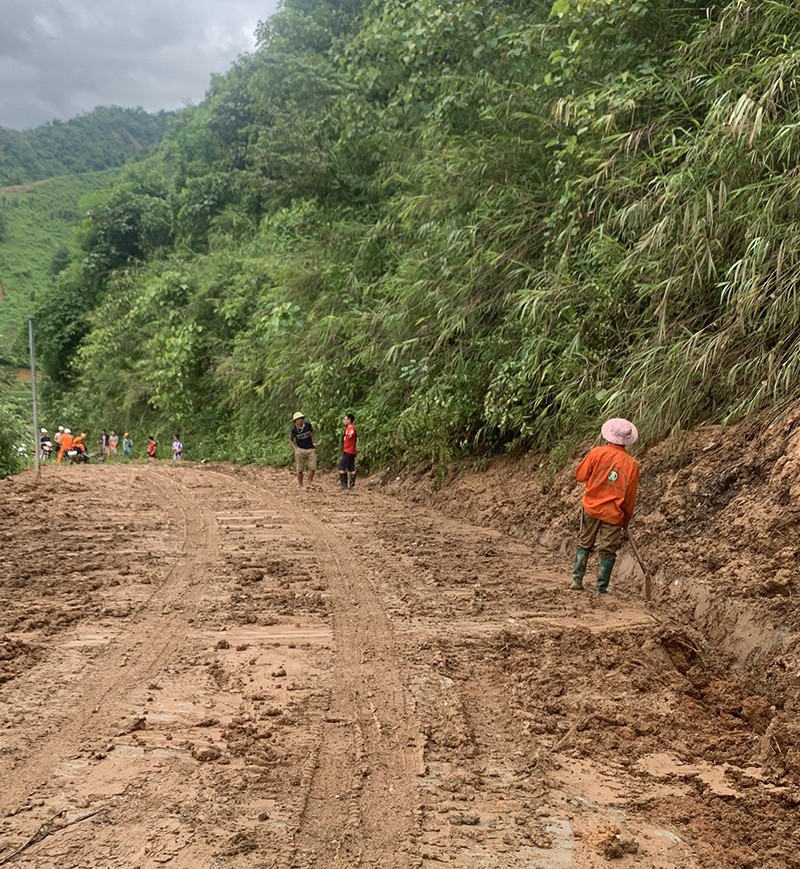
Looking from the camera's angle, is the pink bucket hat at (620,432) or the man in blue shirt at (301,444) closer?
the pink bucket hat at (620,432)

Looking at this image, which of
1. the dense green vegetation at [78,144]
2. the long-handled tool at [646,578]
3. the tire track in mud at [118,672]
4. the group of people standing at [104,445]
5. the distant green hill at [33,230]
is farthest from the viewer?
the dense green vegetation at [78,144]

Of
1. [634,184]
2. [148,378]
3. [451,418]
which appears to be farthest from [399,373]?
[148,378]

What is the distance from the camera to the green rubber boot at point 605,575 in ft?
20.8

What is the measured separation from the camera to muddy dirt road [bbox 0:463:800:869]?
288 cm

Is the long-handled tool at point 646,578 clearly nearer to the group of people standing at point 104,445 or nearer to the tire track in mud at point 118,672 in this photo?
the tire track in mud at point 118,672

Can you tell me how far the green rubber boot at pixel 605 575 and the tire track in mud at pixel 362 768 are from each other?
2.08 metres

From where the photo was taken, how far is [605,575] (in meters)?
6.37

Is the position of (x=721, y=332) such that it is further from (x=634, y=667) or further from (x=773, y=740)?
(x=773, y=740)

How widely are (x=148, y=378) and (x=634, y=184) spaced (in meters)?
22.6

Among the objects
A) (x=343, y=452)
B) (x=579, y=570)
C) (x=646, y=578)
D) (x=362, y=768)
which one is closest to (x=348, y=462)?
(x=343, y=452)

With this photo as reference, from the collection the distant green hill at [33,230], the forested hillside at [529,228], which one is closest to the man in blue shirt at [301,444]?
the forested hillside at [529,228]

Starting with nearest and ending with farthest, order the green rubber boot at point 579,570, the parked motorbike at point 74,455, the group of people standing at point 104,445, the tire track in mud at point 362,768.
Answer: the tire track in mud at point 362,768, the green rubber boot at point 579,570, the parked motorbike at point 74,455, the group of people standing at point 104,445

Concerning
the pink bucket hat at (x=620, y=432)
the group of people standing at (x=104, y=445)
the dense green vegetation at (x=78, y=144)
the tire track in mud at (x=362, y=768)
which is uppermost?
the dense green vegetation at (x=78, y=144)

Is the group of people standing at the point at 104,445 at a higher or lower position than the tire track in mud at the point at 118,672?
lower
